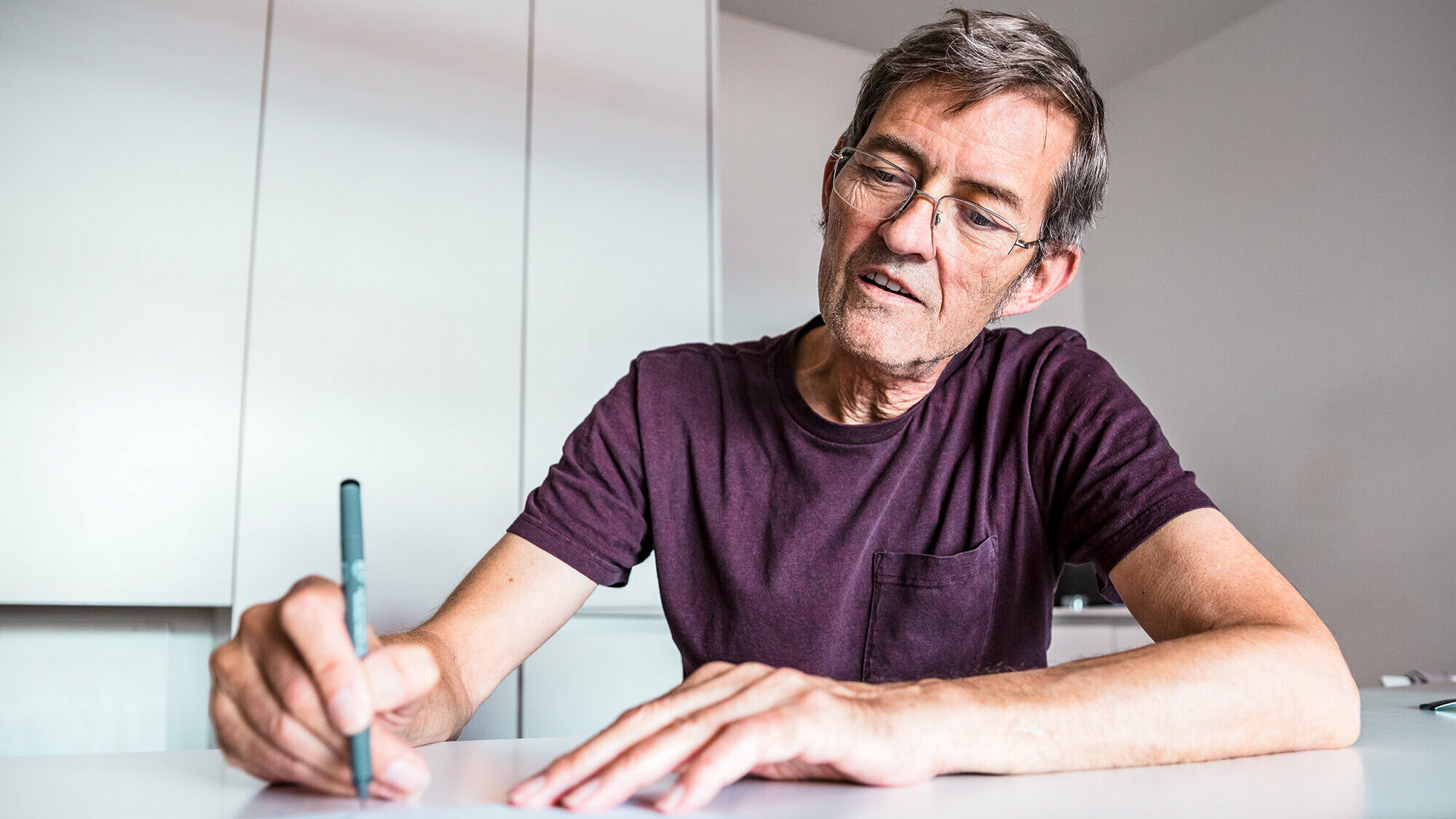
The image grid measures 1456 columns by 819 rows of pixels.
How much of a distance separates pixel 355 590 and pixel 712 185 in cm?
251

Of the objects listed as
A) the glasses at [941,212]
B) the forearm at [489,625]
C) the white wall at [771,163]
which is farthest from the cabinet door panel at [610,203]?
the glasses at [941,212]

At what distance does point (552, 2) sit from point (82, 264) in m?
1.39

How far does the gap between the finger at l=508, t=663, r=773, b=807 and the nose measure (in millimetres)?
679

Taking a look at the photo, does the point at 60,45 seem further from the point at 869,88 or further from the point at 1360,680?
the point at 1360,680

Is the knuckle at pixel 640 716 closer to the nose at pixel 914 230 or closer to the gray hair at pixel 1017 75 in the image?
the nose at pixel 914 230

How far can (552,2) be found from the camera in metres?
2.81

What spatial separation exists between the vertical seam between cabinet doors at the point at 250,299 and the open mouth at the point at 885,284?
1614 millimetres

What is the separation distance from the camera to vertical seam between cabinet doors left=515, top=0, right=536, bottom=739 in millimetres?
2494

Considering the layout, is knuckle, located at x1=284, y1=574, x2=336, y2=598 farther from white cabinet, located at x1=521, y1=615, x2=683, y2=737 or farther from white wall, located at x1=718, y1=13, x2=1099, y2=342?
white wall, located at x1=718, y1=13, x2=1099, y2=342

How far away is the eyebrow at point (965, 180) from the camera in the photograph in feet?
4.16

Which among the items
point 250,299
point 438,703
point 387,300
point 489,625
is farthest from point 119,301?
point 438,703

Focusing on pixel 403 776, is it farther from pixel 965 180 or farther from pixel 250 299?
pixel 250 299

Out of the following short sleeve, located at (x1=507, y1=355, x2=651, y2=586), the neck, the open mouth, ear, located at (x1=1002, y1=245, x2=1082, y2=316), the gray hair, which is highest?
the gray hair

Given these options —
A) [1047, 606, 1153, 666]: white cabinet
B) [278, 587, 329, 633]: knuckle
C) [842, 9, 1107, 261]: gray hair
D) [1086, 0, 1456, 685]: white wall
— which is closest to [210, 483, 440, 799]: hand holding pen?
[278, 587, 329, 633]: knuckle
